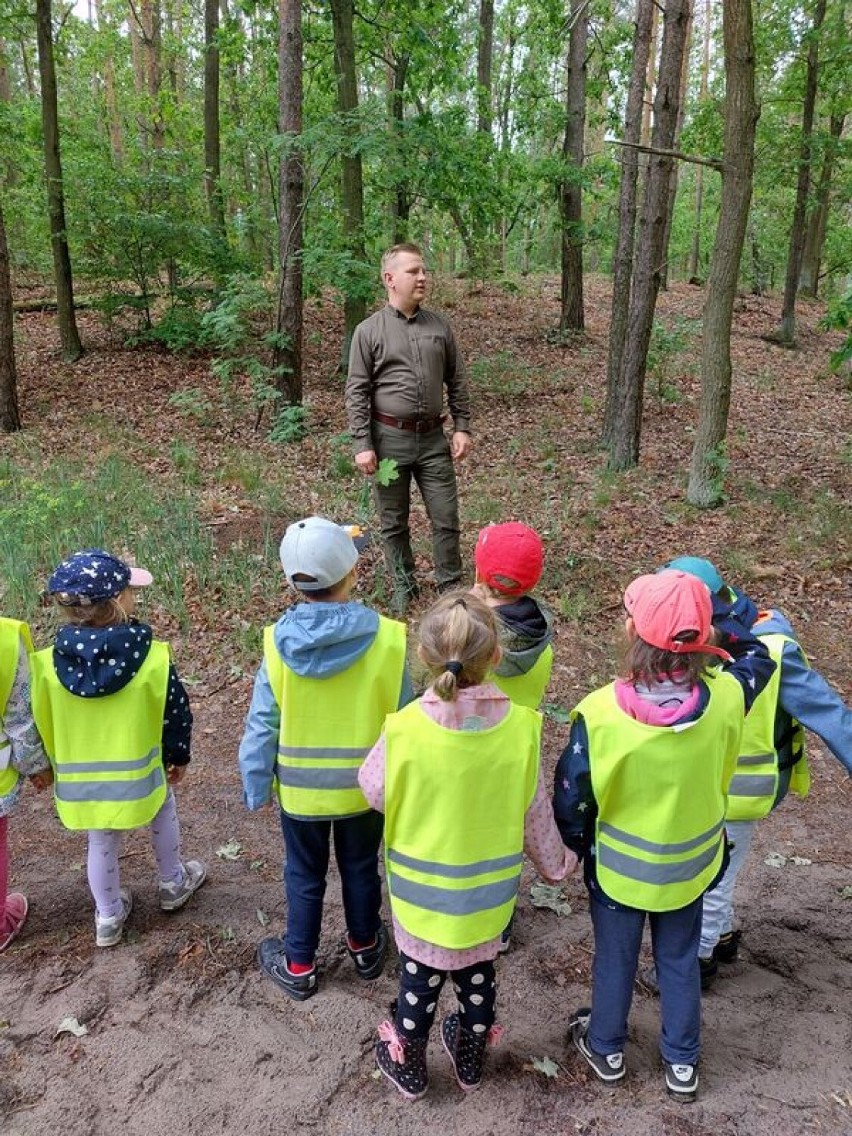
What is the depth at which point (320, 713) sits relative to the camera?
2.55 meters

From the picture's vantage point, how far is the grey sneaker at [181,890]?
3.24 meters

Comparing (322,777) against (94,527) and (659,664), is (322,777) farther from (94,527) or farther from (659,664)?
(94,527)

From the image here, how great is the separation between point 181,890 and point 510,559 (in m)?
2.00

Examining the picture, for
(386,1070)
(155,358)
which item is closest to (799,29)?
(155,358)

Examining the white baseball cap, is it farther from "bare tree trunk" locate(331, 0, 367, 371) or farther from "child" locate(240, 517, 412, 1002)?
"bare tree trunk" locate(331, 0, 367, 371)

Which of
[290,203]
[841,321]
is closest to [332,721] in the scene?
[841,321]

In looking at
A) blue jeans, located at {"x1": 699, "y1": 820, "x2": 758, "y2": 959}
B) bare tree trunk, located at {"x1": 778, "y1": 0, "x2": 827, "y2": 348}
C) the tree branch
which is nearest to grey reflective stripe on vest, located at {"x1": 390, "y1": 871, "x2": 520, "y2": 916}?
blue jeans, located at {"x1": 699, "y1": 820, "x2": 758, "y2": 959}

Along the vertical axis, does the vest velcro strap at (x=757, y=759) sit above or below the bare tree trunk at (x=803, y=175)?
below

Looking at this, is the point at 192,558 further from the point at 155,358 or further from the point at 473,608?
the point at 155,358

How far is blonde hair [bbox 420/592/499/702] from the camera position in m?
2.08

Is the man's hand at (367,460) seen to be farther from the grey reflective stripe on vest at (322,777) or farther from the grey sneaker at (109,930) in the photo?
Answer: the grey sneaker at (109,930)

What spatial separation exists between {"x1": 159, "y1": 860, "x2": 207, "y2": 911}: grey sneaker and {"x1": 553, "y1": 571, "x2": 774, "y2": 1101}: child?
1.74 m

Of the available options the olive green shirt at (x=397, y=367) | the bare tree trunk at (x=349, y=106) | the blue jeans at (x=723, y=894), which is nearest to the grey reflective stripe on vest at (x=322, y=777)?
the blue jeans at (x=723, y=894)

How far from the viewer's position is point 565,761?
227 centimetres
